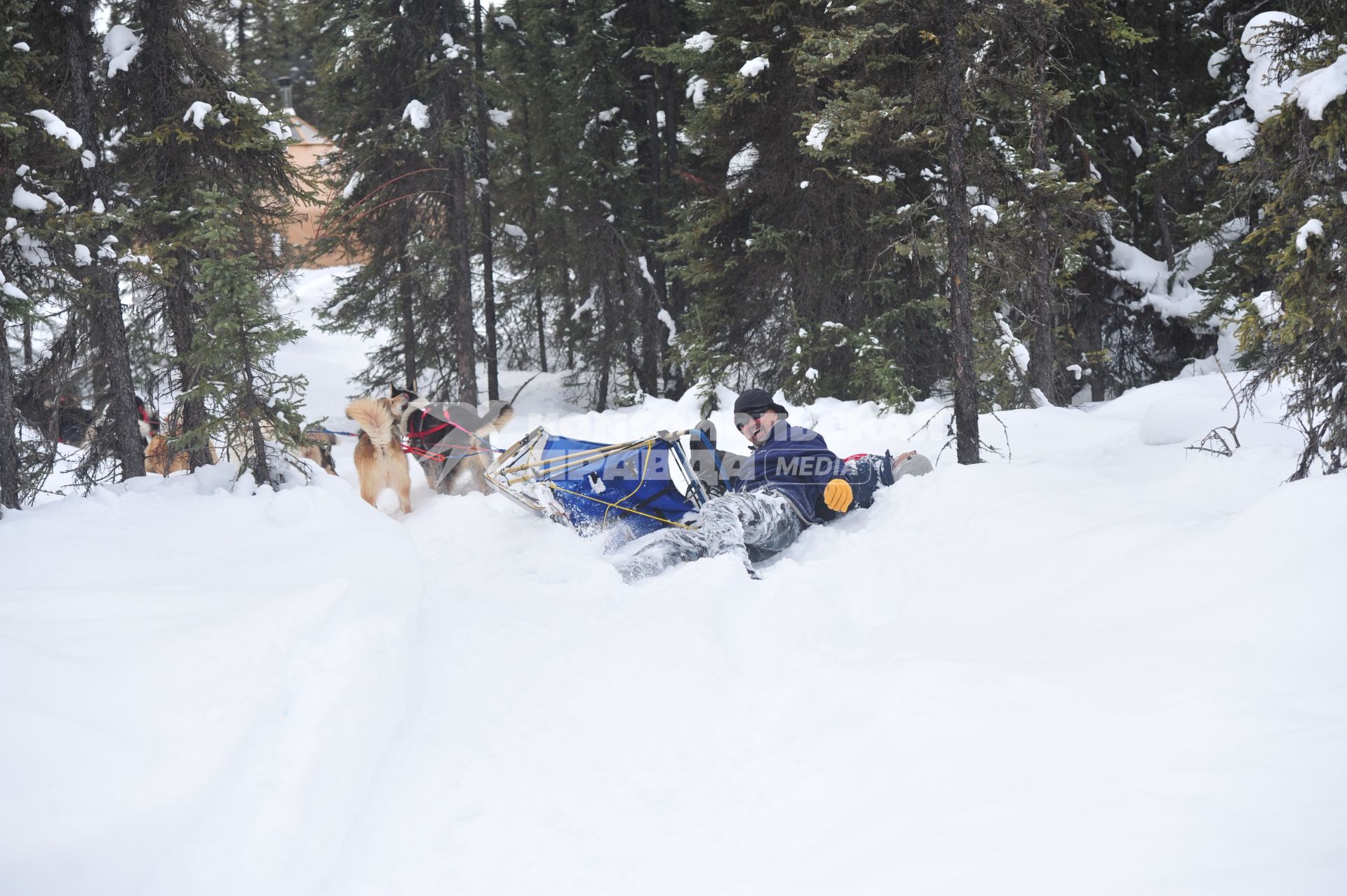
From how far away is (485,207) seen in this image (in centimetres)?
1684

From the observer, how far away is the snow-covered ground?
220cm

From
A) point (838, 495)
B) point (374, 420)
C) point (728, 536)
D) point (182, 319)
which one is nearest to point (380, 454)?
point (374, 420)

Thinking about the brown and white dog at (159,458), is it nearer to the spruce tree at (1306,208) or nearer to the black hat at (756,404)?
the black hat at (756,404)

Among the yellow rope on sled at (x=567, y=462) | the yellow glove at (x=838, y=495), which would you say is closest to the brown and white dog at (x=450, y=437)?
the yellow rope on sled at (x=567, y=462)

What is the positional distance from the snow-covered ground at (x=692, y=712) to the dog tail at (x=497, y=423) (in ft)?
11.3

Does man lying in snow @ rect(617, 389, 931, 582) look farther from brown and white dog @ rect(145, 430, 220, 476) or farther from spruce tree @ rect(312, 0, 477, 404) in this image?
spruce tree @ rect(312, 0, 477, 404)

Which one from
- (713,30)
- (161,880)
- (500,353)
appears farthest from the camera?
(500,353)

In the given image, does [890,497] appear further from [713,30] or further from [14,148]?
[713,30]

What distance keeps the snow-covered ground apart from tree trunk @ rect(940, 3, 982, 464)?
1.91 meters

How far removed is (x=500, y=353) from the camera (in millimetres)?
25688

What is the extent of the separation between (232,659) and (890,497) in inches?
169

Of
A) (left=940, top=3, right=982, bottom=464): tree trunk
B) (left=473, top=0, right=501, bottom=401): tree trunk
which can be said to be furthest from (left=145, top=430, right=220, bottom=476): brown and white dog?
(left=940, top=3, right=982, bottom=464): tree trunk

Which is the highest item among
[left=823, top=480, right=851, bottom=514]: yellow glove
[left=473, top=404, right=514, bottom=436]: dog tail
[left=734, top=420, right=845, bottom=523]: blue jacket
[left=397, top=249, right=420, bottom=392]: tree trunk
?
[left=397, top=249, right=420, bottom=392]: tree trunk

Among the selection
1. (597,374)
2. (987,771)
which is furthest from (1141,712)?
(597,374)
